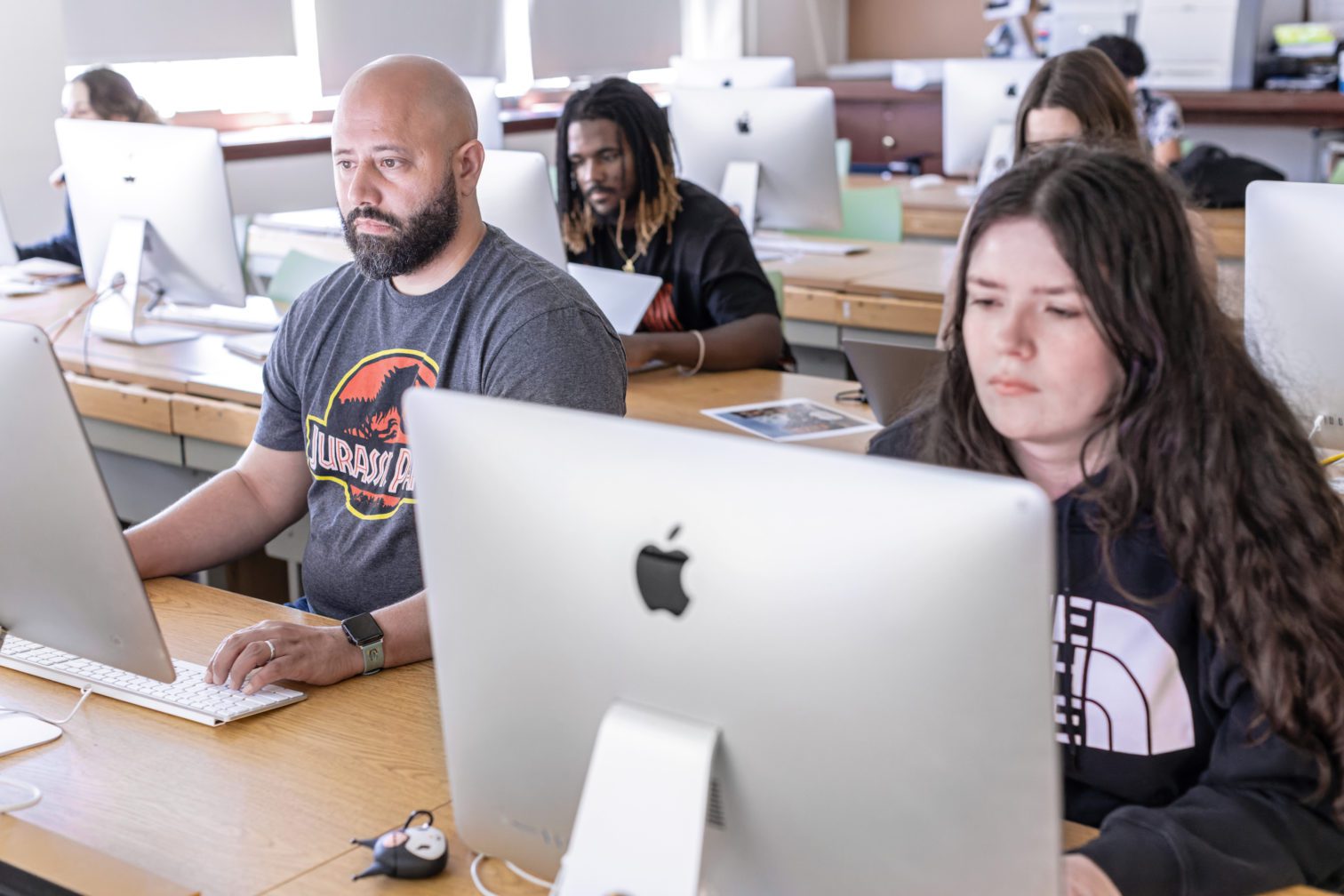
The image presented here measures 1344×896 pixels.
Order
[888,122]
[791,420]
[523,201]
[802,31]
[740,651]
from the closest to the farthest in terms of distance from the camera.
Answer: [740,651] → [791,420] → [523,201] → [888,122] → [802,31]

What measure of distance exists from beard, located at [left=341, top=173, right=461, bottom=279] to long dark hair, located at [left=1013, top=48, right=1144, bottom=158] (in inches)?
57.7

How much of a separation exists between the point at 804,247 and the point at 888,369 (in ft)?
6.44

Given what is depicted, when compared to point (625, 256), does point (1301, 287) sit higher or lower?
higher

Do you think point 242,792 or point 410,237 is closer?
point 242,792

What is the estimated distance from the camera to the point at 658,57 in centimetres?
737

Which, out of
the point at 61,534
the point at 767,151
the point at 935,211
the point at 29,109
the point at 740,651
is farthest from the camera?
the point at 935,211

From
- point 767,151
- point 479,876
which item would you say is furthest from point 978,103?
point 479,876

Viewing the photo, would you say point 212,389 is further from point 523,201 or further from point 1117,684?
point 1117,684

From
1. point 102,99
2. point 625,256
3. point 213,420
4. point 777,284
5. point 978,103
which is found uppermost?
point 102,99

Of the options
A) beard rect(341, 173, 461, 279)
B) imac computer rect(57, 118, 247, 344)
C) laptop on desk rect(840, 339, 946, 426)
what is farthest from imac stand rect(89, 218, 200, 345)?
laptop on desk rect(840, 339, 946, 426)

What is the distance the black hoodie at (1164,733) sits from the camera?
3.51 ft

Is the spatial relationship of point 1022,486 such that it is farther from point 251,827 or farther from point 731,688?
point 251,827

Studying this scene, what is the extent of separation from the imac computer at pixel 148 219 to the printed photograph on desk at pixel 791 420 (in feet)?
3.53

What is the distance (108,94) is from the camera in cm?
367
